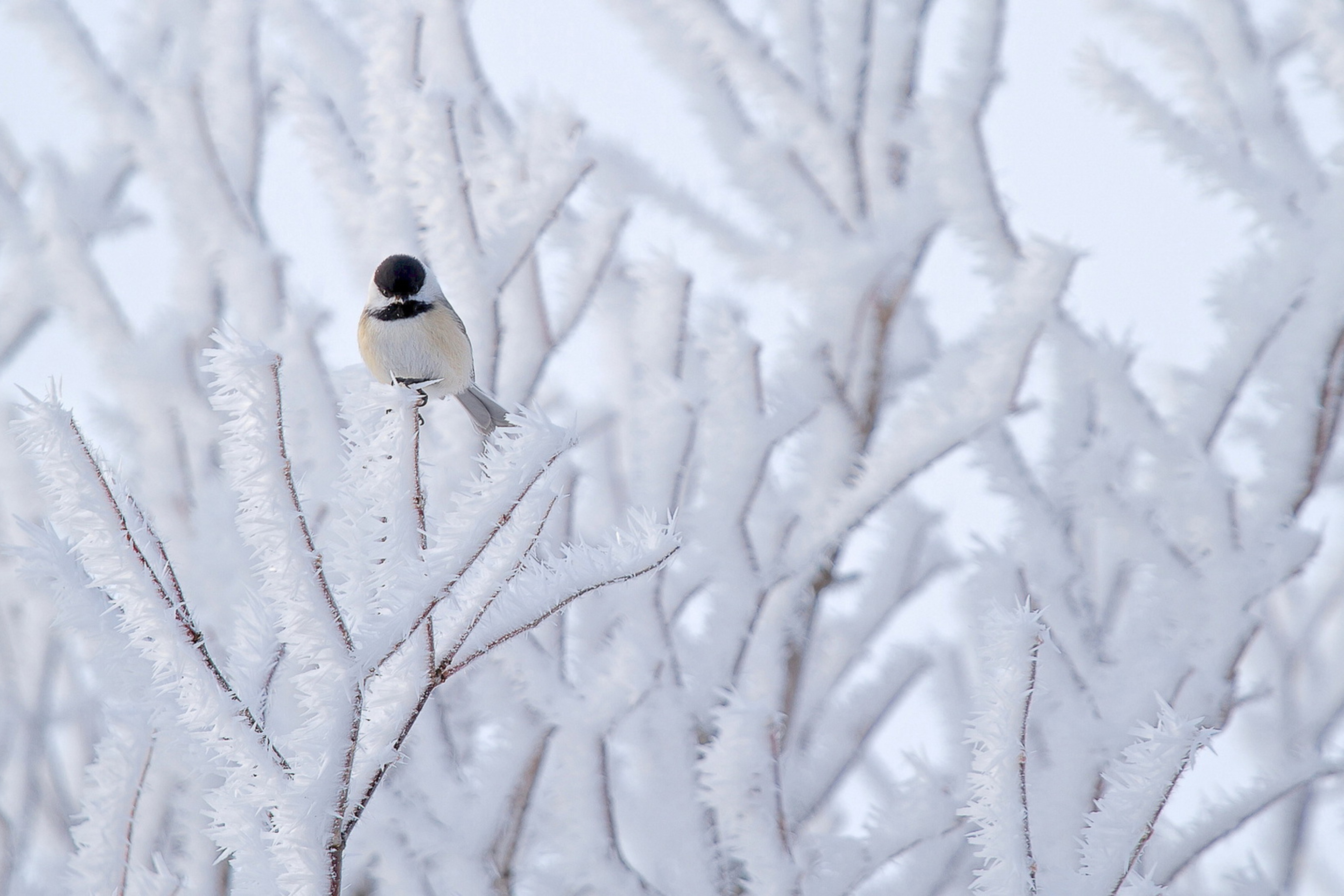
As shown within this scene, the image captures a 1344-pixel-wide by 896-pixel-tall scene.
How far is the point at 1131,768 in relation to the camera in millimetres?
1059

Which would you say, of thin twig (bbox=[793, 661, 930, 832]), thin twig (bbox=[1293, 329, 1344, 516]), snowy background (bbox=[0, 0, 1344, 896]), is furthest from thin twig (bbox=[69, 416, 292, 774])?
thin twig (bbox=[1293, 329, 1344, 516])

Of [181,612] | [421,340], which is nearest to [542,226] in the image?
[421,340]

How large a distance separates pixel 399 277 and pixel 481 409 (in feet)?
0.80

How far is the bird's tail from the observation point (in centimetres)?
173

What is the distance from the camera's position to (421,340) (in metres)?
1.72

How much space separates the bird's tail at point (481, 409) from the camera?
1.73 metres

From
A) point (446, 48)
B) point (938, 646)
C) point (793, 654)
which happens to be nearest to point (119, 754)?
point (793, 654)

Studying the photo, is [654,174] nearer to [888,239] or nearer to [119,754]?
[888,239]

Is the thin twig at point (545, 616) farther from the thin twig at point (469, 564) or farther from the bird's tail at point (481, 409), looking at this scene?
the bird's tail at point (481, 409)

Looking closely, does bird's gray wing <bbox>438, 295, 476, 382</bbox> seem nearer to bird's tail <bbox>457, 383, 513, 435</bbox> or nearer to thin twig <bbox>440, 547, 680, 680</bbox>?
bird's tail <bbox>457, 383, 513, 435</bbox>

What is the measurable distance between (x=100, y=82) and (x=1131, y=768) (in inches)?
94.0

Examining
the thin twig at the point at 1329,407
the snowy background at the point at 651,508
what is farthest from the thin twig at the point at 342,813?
the thin twig at the point at 1329,407

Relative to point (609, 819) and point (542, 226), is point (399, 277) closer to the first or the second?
point (542, 226)

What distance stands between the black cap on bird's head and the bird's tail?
0.60 feet
